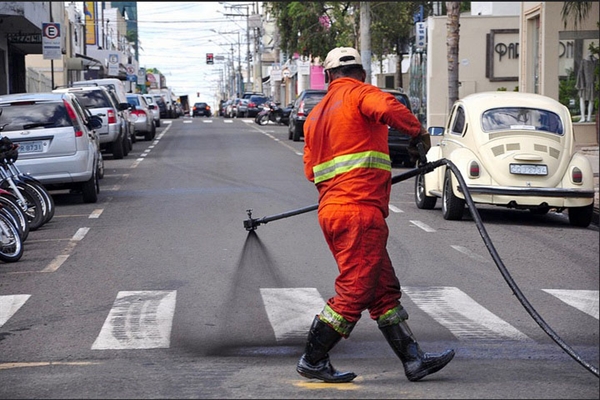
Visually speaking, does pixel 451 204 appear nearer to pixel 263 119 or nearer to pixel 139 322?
pixel 139 322

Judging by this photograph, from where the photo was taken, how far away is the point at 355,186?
6.34 metres

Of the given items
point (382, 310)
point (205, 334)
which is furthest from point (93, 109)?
point (382, 310)

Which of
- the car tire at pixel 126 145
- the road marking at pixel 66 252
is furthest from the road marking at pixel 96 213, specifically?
the car tire at pixel 126 145

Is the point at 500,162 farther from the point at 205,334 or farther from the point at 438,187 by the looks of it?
the point at 205,334

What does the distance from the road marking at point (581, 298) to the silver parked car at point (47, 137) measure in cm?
935

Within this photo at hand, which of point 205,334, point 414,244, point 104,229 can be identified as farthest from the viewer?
point 104,229

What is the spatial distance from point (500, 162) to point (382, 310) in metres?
8.46

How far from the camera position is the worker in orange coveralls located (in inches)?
247

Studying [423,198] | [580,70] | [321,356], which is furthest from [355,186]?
[580,70]

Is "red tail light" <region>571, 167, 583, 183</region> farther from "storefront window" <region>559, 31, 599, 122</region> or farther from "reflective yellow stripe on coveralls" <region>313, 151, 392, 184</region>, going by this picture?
"storefront window" <region>559, 31, 599, 122</region>

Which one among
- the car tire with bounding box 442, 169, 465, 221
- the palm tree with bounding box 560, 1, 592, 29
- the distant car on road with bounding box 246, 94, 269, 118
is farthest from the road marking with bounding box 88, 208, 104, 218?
the distant car on road with bounding box 246, 94, 269, 118

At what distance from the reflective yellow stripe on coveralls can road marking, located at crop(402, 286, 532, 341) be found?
1922 mm

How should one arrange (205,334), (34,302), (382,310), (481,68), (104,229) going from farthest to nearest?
1. (481,68)
2. (104,229)
3. (34,302)
4. (205,334)
5. (382,310)

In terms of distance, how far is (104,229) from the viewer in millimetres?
14367
